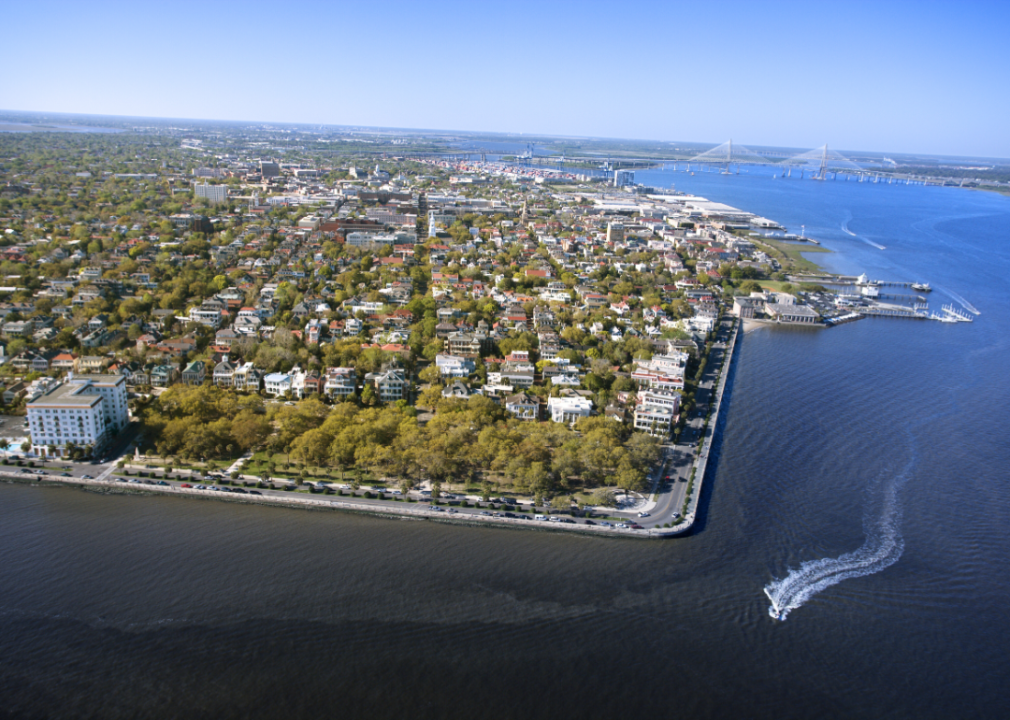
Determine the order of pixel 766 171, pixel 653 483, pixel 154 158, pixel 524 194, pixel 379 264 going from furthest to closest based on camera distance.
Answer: pixel 766 171
pixel 154 158
pixel 524 194
pixel 379 264
pixel 653 483

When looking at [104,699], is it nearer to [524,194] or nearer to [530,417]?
[530,417]

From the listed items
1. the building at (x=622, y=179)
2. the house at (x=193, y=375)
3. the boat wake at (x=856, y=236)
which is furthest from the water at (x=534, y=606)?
the building at (x=622, y=179)

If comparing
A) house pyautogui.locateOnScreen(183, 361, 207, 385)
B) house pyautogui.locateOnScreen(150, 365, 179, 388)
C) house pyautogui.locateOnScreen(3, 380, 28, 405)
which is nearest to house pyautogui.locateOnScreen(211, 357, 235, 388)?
house pyautogui.locateOnScreen(183, 361, 207, 385)

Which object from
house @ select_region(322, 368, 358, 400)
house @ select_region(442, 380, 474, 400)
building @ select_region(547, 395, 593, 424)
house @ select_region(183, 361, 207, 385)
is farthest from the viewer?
house @ select_region(183, 361, 207, 385)

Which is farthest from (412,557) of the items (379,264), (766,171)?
(766,171)

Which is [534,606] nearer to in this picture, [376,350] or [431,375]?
[431,375]

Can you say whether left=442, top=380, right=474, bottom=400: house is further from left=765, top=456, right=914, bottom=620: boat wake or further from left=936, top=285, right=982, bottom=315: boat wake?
left=936, top=285, right=982, bottom=315: boat wake

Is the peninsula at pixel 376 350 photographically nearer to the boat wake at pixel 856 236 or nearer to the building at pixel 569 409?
the building at pixel 569 409
